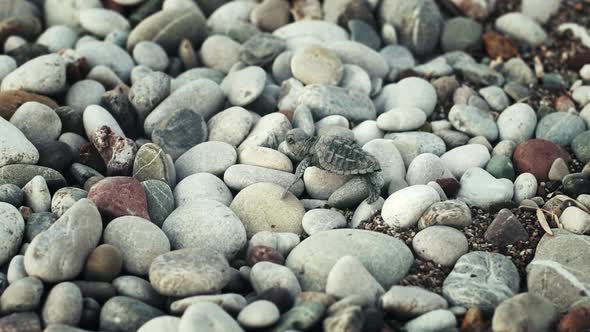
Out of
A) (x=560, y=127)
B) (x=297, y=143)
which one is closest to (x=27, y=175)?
(x=297, y=143)

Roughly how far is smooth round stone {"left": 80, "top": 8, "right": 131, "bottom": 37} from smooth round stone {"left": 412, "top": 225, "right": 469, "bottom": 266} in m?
3.30

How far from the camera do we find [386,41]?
6027mm

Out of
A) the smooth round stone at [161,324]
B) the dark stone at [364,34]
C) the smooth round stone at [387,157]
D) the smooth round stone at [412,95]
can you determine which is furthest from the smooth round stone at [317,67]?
the smooth round stone at [161,324]

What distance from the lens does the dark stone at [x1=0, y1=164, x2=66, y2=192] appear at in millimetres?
4055

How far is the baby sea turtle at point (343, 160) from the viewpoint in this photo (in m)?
4.11

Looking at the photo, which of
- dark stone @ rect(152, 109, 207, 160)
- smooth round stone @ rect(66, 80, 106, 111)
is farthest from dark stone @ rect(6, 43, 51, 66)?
dark stone @ rect(152, 109, 207, 160)

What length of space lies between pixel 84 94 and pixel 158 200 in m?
1.33

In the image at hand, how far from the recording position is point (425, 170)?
14.3ft

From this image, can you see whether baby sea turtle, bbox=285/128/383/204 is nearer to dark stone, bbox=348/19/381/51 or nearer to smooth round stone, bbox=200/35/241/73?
smooth round stone, bbox=200/35/241/73

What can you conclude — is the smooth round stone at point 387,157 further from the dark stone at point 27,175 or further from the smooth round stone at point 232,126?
the dark stone at point 27,175

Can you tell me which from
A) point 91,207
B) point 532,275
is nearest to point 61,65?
point 91,207

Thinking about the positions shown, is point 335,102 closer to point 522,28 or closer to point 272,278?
point 272,278

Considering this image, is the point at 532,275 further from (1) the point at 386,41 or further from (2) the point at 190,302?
(1) the point at 386,41

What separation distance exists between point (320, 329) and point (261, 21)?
11.4 feet
